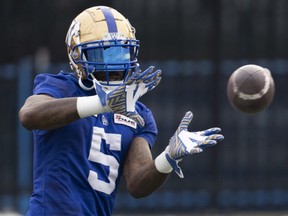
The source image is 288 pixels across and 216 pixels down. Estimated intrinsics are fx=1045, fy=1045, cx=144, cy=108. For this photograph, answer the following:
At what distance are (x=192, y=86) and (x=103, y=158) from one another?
491 centimetres

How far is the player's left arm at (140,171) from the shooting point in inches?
207

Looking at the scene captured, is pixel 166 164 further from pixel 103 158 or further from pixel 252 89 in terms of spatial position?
pixel 252 89

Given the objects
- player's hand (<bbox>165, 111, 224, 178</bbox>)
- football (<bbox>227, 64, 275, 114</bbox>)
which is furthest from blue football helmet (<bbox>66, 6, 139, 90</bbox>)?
football (<bbox>227, 64, 275, 114</bbox>)

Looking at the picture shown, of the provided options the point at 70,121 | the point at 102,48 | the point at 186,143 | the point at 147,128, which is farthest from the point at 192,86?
the point at 70,121

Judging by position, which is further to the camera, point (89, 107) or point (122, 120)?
point (122, 120)

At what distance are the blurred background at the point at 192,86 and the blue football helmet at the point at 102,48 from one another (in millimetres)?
4582

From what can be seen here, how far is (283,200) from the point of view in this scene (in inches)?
398

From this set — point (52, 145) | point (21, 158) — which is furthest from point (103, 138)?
point (21, 158)

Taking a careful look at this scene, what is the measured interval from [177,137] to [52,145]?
61 cm

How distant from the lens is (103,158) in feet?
17.0

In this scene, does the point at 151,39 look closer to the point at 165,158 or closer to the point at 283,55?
the point at 283,55

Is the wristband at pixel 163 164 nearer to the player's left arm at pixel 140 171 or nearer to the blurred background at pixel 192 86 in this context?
the player's left arm at pixel 140 171

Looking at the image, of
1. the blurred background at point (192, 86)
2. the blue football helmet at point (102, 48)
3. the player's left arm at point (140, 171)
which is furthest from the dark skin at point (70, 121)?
the blurred background at point (192, 86)

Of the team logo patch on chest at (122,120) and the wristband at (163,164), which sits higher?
the team logo patch on chest at (122,120)
